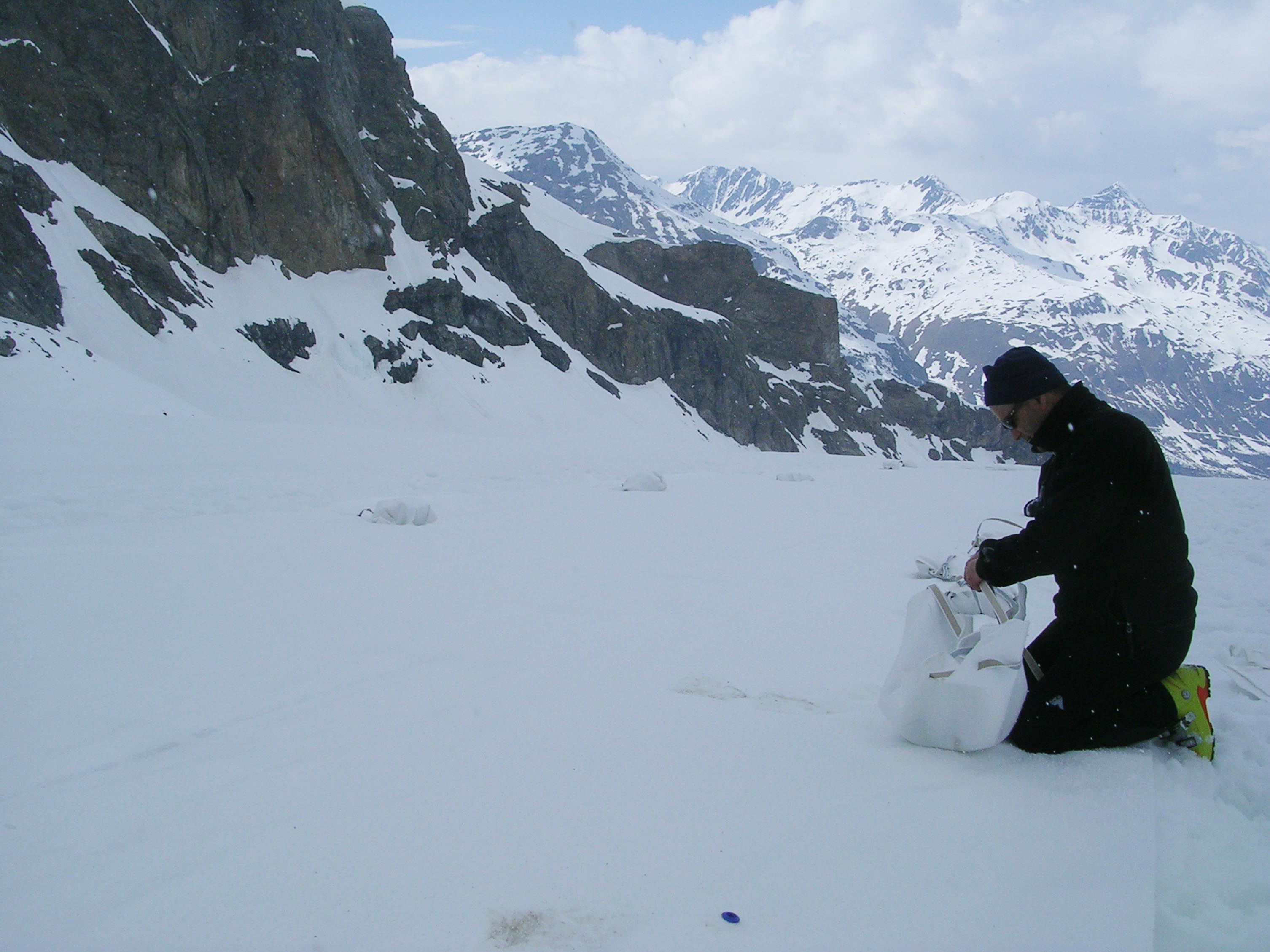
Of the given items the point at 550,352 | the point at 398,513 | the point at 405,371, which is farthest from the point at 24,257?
the point at 550,352

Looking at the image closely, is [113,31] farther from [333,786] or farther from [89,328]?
[333,786]

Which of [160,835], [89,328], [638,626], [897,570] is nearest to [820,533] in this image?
[897,570]

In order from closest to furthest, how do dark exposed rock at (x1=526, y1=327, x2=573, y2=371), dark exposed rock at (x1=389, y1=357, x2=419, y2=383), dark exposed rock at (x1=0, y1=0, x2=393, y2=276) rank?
dark exposed rock at (x1=0, y1=0, x2=393, y2=276) < dark exposed rock at (x1=389, y1=357, x2=419, y2=383) < dark exposed rock at (x1=526, y1=327, x2=573, y2=371)

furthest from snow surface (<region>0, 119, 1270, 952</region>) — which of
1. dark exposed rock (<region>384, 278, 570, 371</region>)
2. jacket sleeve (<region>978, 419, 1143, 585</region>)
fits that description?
dark exposed rock (<region>384, 278, 570, 371</region>)

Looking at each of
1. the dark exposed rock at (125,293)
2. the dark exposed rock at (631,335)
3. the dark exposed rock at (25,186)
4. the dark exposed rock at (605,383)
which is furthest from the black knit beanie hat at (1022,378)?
the dark exposed rock at (631,335)

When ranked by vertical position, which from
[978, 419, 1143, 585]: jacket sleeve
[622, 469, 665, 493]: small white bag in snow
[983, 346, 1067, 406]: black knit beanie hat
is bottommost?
[622, 469, 665, 493]: small white bag in snow

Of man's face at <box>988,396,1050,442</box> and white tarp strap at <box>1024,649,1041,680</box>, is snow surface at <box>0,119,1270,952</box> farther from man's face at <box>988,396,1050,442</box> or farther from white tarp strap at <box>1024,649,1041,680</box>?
man's face at <box>988,396,1050,442</box>

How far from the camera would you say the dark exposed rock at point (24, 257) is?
71.8ft

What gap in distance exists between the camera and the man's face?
10.3 feet

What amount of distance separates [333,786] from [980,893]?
211 cm

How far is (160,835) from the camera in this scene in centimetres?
231

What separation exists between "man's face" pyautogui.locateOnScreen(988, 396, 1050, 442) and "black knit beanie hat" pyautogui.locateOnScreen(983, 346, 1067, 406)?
0.02m

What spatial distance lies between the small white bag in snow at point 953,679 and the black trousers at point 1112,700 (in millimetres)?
102

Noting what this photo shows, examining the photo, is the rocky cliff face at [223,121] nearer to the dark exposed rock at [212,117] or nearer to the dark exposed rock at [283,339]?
the dark exposed rock at [212,117]
